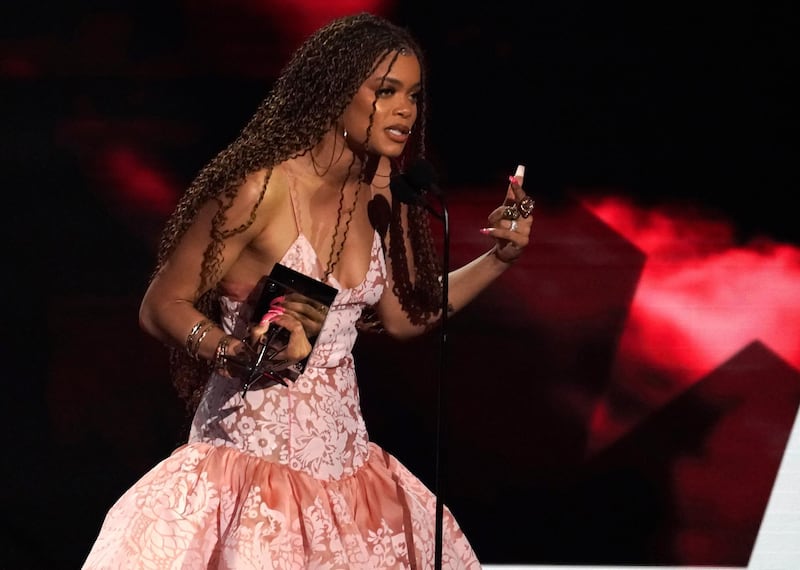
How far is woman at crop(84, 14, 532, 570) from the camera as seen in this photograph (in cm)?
256

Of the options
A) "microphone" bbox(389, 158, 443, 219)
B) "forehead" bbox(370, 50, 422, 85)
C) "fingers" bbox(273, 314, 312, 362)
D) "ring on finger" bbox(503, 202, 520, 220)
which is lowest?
"fingers" bbox(273, 314, 312, 362)

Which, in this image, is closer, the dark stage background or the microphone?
the microphone

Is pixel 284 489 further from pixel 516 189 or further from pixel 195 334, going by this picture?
pixel 516 189

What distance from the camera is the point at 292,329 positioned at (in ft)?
8.04

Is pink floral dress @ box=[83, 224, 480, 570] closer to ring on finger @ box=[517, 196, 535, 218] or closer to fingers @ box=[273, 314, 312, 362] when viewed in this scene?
fingers @ box=[273, 314, 312, 362]

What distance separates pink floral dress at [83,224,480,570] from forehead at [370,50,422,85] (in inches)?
14.7

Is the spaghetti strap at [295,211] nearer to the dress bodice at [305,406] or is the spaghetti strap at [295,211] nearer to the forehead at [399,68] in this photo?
the dress bodice at [305,406]

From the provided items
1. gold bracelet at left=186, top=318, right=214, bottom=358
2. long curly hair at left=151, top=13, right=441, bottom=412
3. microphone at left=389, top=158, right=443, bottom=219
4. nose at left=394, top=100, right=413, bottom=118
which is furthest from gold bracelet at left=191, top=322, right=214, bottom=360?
nose at left=394, top=100, right=413, bottom=118

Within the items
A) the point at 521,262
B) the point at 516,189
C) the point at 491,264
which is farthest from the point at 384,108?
the point at 521,262

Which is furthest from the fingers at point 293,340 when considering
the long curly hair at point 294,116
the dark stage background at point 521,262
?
the dark stage background at point 521,262

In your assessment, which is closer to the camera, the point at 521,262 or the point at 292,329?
the point at 292,329

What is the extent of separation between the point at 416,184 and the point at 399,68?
270mm

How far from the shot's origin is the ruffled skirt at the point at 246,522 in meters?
2.54

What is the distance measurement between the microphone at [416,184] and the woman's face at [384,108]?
121 millimetres
